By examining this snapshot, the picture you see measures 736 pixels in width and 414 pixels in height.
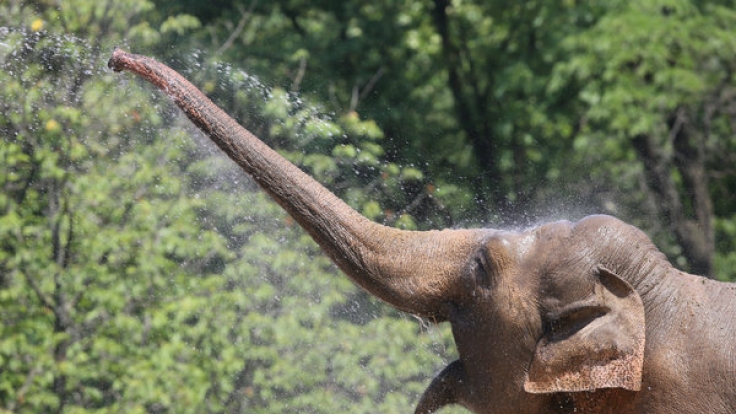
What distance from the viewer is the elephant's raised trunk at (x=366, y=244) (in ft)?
9.09

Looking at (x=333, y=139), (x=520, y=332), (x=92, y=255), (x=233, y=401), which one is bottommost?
(x=233, y=401)

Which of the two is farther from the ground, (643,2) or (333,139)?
(643,2)

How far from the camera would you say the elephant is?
8.23ft

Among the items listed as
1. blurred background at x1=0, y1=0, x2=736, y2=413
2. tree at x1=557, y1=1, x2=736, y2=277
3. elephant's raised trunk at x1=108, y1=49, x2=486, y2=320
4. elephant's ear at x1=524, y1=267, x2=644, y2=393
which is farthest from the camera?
tree at x1=557, y1=1, x2=736, y2=277

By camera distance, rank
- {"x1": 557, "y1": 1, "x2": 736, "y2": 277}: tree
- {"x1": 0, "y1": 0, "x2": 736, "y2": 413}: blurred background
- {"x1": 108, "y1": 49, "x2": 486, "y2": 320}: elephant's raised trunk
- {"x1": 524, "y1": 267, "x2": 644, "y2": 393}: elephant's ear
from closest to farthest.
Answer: {"x1": 524, "y1": 267, "x2": 644, "y2": 393}: elephant's ear
{"x1": 108, "y1": 49, "x2": 486, "y2": 320}: elephant's raised trunk
{"x1": 0, "y1": 0, "x2": 736, "y2": 413}: blurred background
{"x1": 557, "y1": 1, "x2": 736, "y2": 277}: tree

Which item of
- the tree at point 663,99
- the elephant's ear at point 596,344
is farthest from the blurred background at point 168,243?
the elephant's ear at point 596,344

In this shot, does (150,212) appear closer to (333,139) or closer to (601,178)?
(333,139)

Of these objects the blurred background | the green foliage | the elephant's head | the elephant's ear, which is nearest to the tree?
the blurred background

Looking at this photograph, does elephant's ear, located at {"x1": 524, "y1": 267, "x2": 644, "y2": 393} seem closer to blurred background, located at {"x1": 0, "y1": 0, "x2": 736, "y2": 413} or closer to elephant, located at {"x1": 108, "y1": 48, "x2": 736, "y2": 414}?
elephant, located at {"x1": 108, "y1": 48, "x2": 736, "y2": 414}

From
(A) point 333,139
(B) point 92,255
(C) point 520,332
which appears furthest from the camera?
(A) point 333,139

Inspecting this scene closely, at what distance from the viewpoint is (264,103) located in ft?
21.7

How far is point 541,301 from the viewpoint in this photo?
2682 millimetres

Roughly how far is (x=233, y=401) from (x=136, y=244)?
107cm

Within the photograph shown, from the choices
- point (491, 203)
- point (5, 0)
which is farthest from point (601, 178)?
point (5, 0)
